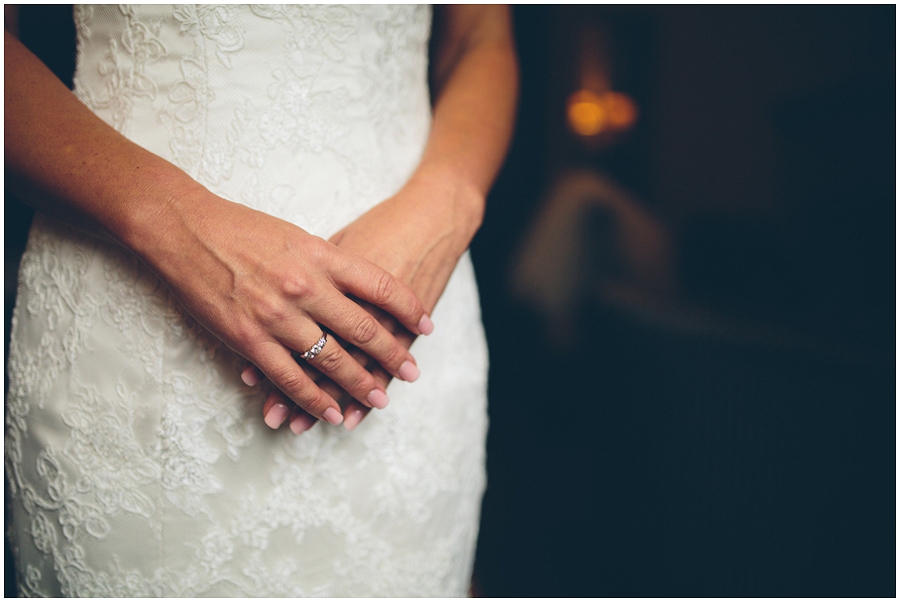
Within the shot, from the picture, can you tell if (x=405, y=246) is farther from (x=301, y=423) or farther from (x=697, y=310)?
(x=697, y=310)

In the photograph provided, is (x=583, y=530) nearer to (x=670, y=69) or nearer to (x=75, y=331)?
(x=75, y=331)

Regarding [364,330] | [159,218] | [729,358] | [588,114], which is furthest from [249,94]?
[588,114]

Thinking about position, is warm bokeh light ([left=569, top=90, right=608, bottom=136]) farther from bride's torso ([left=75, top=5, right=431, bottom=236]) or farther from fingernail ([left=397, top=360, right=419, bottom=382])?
fingernail ([left=397, top=360, right=419, bottom=382])

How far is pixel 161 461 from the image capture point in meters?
0.63

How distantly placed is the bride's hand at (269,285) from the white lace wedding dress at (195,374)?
0.29 feet

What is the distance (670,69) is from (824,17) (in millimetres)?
1217

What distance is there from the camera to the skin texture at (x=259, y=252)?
21.4 inches

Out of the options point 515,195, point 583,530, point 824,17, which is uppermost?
point 824,17

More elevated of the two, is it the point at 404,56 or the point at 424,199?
the point at 404,56

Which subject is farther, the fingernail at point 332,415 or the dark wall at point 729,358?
the dark wall at point 729,358

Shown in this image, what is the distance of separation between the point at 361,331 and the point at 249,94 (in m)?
0.30

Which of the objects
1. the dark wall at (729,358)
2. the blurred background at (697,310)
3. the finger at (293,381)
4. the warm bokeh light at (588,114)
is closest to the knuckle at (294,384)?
the finger at (293,381)

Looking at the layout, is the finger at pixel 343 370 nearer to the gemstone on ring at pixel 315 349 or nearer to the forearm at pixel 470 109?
the gemstone on ring at pixel 315 349

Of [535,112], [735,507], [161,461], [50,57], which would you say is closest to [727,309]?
[735,507]
